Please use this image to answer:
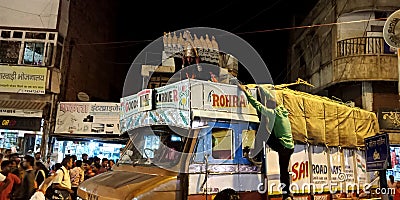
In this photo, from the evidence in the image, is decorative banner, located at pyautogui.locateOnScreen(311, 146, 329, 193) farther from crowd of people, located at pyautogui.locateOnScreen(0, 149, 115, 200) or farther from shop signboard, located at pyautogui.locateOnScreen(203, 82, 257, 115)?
crowd of people, located at pyautogui.locateOnScreen(0, 149, 115, 200)

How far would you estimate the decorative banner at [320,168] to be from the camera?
281 inches

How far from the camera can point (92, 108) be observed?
14781 millimetres

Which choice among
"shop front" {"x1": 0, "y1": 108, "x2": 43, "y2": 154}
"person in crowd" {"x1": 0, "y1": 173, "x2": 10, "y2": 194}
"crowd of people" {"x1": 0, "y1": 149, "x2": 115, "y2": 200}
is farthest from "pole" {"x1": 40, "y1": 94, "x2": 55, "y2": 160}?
"person in crowd" {"x1": 0, "y1": 173, "x2": 10, "y2": 194}

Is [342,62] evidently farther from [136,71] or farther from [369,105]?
[136,71]

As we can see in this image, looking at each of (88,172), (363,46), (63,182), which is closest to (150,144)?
(63,182)

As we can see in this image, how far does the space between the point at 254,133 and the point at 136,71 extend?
4822 millimetres

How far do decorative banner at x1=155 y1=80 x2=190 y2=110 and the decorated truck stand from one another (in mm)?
15

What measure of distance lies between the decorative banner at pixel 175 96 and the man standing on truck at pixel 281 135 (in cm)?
113

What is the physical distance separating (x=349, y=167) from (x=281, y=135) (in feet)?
9.02

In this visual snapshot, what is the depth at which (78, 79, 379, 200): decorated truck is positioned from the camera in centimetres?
521

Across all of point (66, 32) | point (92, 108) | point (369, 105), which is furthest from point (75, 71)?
point (369, 105)

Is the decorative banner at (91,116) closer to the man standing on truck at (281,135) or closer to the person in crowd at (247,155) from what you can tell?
the man standing on truck at (281,135)

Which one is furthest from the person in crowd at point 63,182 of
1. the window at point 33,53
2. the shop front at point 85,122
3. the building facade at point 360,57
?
the building facade at point 360,57

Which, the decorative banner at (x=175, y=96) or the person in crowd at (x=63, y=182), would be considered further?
the person in crowd at (x=63, y=182)
